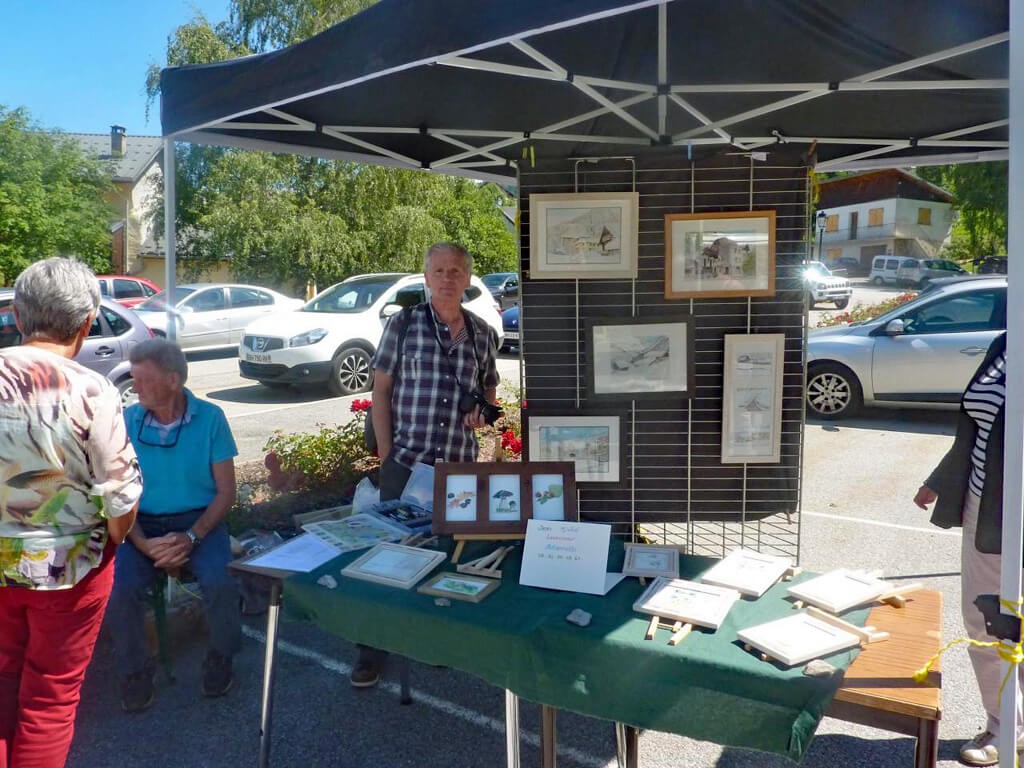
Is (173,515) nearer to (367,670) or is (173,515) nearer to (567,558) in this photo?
(367,670)

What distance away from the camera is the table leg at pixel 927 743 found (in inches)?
67.8

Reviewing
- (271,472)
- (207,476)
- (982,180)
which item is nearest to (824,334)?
(271,472)

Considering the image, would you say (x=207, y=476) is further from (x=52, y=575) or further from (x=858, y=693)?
(x=858, y=693)

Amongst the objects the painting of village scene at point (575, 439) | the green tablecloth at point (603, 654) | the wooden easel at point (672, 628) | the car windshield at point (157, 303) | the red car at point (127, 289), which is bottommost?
the green tablecloth at point (603, 654)

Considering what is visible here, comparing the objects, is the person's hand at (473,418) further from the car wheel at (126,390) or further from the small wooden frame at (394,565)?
the car wheel at (126,390)

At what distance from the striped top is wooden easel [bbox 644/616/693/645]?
117 cm

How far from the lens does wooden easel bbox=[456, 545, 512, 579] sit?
7.63 ft

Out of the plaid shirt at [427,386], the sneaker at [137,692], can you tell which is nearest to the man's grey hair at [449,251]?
the plaid shirt at [427,386]

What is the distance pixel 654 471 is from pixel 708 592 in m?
1.12

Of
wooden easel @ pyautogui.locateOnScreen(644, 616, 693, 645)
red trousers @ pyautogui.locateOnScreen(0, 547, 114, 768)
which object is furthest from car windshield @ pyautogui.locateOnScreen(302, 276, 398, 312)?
wooden easel @ pyautogui.locateOnScreen(644, 616, 693, 645)

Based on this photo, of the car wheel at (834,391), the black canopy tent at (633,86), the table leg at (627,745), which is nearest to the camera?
the black canopy tent at (633,86)

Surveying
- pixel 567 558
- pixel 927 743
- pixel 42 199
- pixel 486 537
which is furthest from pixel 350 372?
pixel 42 199

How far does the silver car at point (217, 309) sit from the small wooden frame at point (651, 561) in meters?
13.7

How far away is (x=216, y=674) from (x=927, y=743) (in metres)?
2.61
